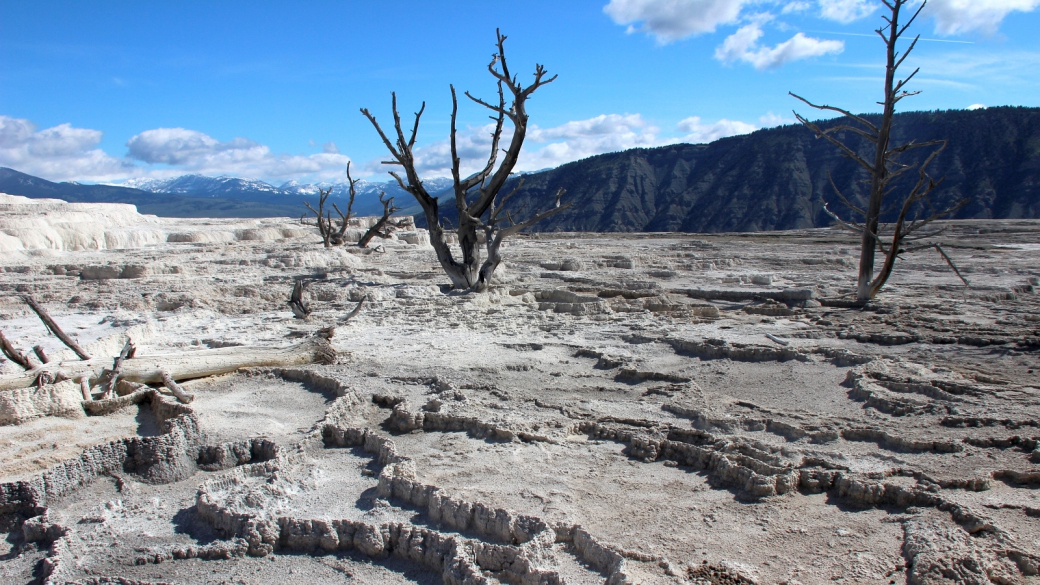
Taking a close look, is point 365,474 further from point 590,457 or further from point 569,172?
point 569,172

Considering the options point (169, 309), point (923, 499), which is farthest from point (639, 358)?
point (169, 309)

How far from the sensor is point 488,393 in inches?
218

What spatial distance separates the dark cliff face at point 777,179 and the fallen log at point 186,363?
45.4 m

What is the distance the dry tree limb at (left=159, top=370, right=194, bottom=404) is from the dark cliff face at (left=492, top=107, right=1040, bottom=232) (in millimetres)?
46696

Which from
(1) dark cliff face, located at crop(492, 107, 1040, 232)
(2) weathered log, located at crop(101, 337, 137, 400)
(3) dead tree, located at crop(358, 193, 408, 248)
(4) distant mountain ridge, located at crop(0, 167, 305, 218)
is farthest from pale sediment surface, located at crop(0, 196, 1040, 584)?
(4) distant mountain ridge, located at crop(0, 167, 305, 218)

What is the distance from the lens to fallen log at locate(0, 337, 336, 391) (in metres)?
5.04

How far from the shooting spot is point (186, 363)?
5.71 metres

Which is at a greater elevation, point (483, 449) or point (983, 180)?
point (983, 180)

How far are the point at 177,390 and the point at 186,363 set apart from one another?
70cm

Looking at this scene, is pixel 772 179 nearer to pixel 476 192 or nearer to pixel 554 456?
pixel 476 192

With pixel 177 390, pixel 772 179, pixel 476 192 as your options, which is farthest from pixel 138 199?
pixel 177 390

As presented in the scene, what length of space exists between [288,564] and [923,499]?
3.19 m

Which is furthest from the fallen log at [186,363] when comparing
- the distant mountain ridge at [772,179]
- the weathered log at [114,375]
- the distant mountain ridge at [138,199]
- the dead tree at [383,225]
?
the distant mountain ridge at [138,199]

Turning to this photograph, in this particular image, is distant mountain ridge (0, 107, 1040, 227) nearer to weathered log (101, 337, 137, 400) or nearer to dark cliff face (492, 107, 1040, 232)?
dark cliff face (492, 107, 1040, 232)
